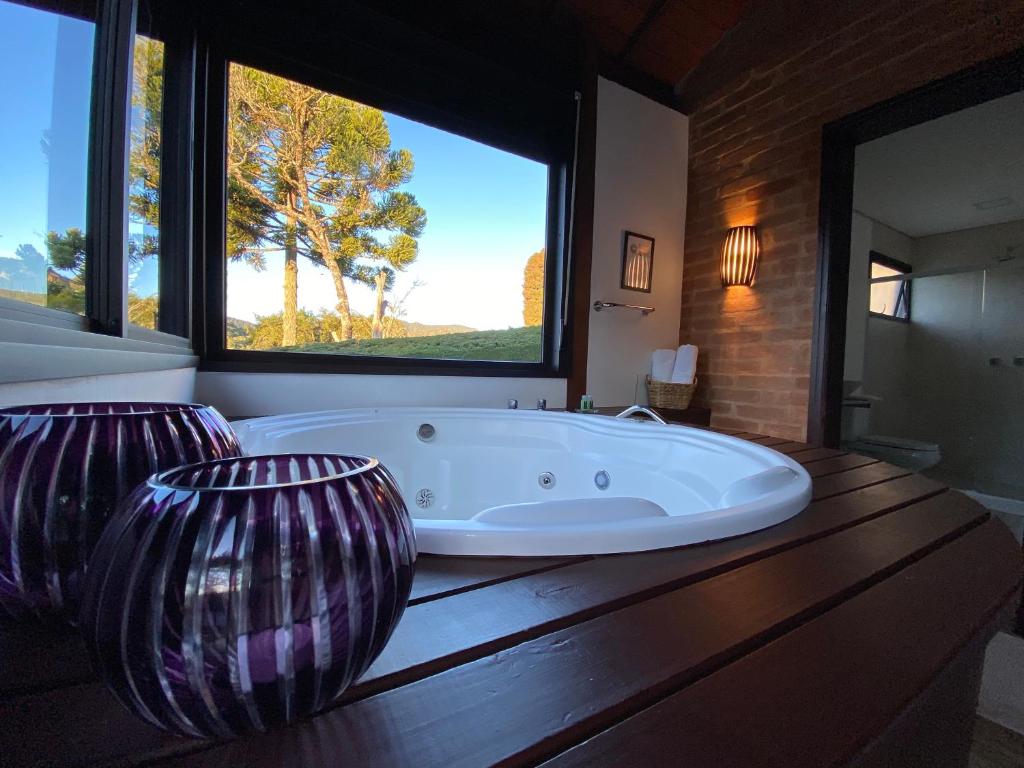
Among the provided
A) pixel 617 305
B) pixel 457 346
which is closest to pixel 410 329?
pixel 457 346

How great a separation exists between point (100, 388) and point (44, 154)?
1.36ft

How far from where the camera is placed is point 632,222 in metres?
2.66

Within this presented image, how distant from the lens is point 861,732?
0.32 meters

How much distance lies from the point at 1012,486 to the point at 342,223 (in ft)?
15.3

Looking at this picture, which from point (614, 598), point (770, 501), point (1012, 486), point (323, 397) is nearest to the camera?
point (614, 598)

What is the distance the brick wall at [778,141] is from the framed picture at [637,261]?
12.6 inches

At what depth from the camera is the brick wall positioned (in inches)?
71.8

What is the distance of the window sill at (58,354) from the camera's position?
520mm

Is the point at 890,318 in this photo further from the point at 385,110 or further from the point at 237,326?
the point at 237,326

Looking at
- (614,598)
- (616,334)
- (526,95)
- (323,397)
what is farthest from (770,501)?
(526,95)

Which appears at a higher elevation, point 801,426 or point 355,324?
point 355,324

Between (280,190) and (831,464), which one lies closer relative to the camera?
(831,464)

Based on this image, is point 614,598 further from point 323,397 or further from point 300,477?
point 323,397

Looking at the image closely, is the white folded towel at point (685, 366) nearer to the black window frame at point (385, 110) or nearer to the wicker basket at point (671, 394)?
the wicker basket at point (671, 394)
